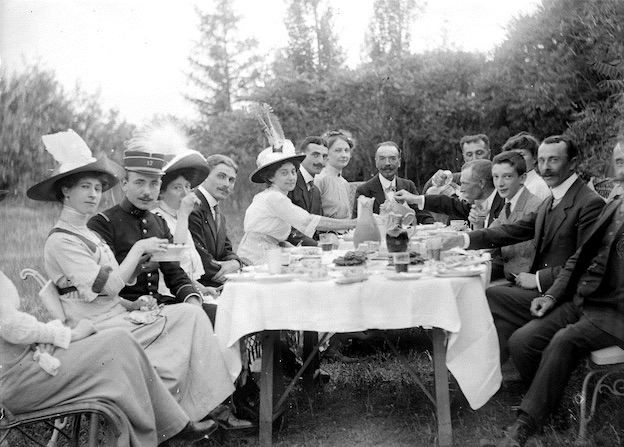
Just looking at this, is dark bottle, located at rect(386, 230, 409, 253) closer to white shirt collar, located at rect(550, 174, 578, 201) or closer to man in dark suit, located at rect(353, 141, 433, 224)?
white shirt collar, located at rect(550, 174, 578, 201)

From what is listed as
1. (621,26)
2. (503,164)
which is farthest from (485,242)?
(621,26)

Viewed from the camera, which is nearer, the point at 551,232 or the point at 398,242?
the point at 398,242

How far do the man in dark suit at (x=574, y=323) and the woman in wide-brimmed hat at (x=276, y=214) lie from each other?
1.77 meters

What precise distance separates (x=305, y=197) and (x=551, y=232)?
2879 mm

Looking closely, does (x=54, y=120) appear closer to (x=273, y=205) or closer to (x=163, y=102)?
(x=163, y=102)

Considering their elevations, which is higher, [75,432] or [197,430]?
[75,432]

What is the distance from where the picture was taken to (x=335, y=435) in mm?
3809

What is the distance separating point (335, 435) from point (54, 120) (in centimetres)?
309

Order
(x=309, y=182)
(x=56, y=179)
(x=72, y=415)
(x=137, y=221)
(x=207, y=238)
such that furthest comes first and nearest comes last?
1. (x=309, y=182)
2. (x=207, y=238)
3. (x=137, y=221)
4. (x=56, y=179)
5. (x=72, y=415)

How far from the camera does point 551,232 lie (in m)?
4.05

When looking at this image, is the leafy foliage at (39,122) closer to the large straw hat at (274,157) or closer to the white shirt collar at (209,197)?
the white shirt collar at (209,197)

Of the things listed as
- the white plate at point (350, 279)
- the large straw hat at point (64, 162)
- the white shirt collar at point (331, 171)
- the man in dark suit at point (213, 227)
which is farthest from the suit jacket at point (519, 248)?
the large straw hat at point (64, 162)

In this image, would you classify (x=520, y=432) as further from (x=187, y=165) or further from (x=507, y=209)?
(x=187, y=165)

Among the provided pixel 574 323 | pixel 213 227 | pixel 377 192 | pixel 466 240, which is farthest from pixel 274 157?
pixel 574 323
